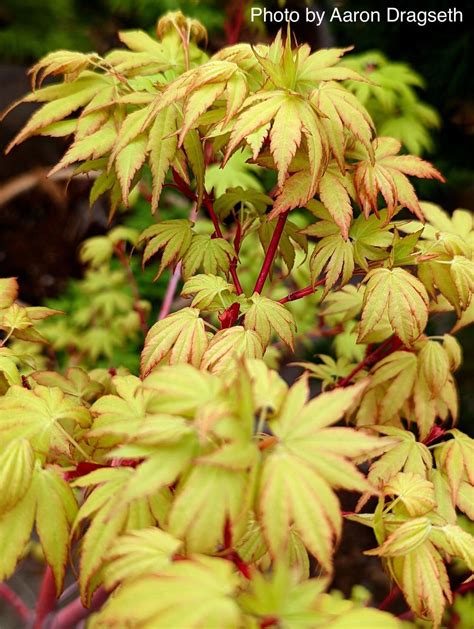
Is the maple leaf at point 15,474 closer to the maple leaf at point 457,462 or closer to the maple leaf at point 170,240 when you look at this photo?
the maple leaf at point 170,240

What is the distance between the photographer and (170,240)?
0.82 m

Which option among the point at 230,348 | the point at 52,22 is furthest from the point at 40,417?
the point at 52,22

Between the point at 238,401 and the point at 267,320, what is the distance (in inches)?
10.2

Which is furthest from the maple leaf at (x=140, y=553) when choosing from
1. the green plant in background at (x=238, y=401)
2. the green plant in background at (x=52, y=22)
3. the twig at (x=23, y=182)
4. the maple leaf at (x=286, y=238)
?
the green plant in background at (x=52, y=22)

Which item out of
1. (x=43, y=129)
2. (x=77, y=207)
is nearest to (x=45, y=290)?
(x=77, y=207)

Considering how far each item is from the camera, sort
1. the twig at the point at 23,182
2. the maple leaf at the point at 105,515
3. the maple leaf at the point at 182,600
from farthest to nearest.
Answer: the twig at the point at 23,182 < the maple leaf at the point at 105,515 < the maple leaf at the point at 182,600

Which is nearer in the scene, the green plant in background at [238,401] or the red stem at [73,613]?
the green plant in background at [238,401]

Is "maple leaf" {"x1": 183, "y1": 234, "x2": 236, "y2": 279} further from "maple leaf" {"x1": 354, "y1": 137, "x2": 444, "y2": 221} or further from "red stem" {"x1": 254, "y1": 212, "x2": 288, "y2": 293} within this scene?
"maple leaf" {"x1": 354, "y1": 137, "x2": 444, "y2": 221}

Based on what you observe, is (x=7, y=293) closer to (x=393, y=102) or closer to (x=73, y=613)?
(x=73, y=613)

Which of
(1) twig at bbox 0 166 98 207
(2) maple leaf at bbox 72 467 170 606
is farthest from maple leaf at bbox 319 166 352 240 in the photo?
(1) twig at bbox 0 166 98 207

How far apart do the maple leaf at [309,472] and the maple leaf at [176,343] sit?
0.22 m

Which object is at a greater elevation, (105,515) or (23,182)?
(105,515)

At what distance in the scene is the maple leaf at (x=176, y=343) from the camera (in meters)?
0.68

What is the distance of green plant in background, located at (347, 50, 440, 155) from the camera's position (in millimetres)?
1812
